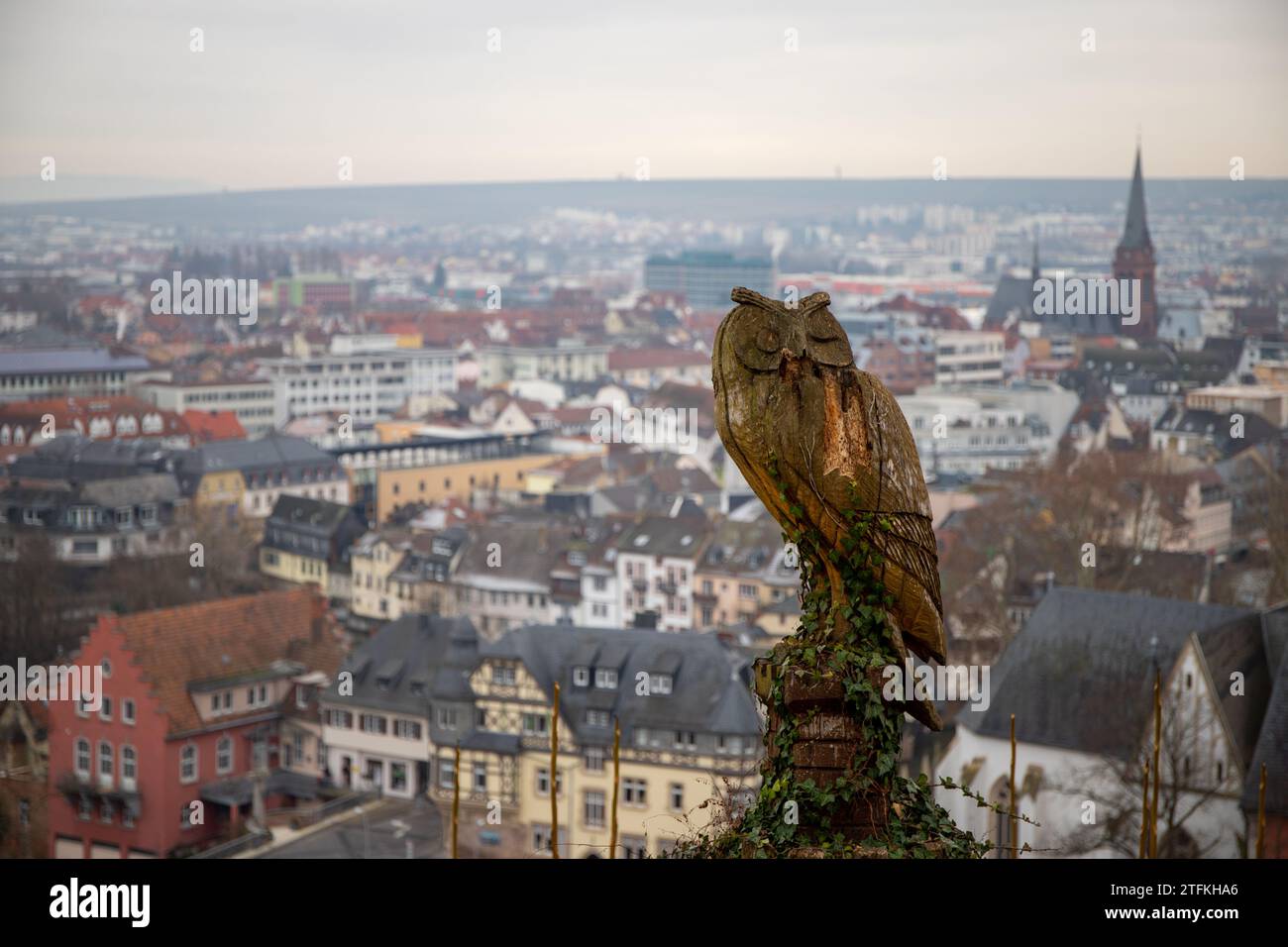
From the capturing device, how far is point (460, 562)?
5731 centimetres

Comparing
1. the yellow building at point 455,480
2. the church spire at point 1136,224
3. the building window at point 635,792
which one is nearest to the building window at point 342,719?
the building window at point 635,792

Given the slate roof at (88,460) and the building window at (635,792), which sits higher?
the building window at (635,792)

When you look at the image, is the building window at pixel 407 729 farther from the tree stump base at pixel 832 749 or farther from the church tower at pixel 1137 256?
the church tower at pixel 1137 256


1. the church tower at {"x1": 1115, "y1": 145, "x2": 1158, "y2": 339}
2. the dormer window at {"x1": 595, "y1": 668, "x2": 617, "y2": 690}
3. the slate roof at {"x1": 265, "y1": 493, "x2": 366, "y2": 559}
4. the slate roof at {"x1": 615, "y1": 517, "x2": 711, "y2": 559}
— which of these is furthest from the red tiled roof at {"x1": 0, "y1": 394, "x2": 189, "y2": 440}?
the church tower at {"x1": 1115, "y1": 145, "x2": 1158, "y2": 339}

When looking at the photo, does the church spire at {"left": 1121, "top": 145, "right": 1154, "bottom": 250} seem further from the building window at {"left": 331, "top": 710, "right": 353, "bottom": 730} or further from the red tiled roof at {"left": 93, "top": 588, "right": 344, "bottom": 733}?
the building window at {"left": 331, "top": 710, "right": 353, "bottom": 730}

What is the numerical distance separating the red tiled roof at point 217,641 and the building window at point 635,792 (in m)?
7.81

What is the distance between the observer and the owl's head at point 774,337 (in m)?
7.80

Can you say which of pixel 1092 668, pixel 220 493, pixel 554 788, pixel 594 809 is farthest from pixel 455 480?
pixel 554 788

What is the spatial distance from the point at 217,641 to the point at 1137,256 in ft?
327

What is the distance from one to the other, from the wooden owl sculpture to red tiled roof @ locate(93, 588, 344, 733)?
90.7 ft

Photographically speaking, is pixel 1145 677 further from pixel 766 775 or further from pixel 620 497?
pixel 620 497

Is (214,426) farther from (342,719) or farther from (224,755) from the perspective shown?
(224,755)
